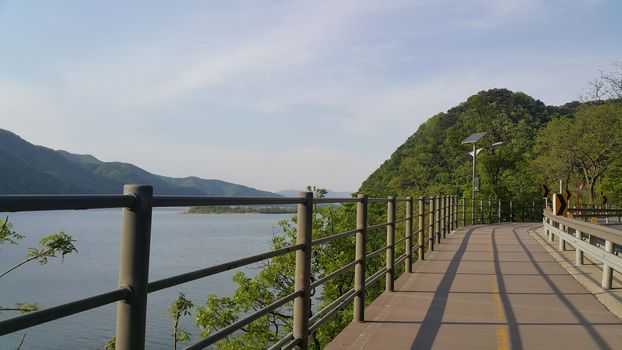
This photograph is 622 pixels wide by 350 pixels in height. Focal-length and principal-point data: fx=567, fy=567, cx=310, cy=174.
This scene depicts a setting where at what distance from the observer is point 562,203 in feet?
57.0

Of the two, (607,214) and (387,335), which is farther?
(607,214)

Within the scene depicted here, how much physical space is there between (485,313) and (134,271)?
6.22 meters

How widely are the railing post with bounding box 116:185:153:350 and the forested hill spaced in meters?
47.7

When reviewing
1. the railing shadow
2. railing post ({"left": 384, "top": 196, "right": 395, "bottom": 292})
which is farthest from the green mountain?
railing post ({"left": 384, "top": 196, "right": 395, "bottom": 292})

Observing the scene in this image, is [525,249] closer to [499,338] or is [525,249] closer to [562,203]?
[562,203]

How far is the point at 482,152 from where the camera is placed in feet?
193

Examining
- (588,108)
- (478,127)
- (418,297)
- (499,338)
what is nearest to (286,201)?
(499,338)

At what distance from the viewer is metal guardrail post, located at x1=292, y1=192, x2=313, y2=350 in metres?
4.71

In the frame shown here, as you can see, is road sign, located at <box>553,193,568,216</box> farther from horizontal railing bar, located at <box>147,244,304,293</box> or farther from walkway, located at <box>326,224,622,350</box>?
horizontal railing bar, located at <box>147,244,304,293</box>

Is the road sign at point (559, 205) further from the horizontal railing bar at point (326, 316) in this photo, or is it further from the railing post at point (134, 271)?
the railing post at point (134, 271)

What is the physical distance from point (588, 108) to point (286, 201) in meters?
45.6

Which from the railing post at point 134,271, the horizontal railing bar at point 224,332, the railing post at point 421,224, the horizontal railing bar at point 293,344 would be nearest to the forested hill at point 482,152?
the railing post at point 421,224

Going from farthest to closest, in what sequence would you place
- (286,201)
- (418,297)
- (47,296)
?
(47,296) → (418,297) → (286,201)

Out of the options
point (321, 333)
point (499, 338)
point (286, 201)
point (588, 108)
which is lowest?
point (321, 333)
